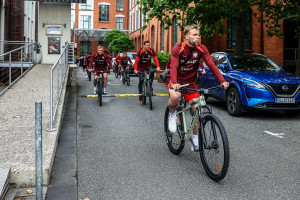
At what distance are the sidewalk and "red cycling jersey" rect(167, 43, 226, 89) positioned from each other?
201 cm

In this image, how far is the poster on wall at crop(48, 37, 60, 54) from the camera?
2052 cm

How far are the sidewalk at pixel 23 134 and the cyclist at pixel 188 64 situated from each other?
1.84m

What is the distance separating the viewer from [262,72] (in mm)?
9539

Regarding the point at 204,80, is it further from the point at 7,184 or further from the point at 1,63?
the point at 1,63

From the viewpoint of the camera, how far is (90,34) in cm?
5712

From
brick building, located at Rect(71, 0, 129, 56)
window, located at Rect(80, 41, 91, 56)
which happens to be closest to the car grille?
brick building, located at Rect(71, 0, 129, 56)

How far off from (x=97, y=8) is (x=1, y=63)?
49287 millimetres

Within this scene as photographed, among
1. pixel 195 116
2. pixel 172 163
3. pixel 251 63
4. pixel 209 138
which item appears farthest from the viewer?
pixel 251 63

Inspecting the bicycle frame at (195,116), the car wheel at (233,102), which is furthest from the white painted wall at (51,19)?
the bicycle frame at (195,116)

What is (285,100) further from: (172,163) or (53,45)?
(53,45)

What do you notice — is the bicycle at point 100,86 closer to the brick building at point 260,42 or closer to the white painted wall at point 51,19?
the white painted wall at point 51,19

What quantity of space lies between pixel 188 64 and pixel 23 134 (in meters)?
2.97

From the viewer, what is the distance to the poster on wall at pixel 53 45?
20.5 meters

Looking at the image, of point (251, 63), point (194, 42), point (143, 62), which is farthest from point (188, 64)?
point (143, 62)
